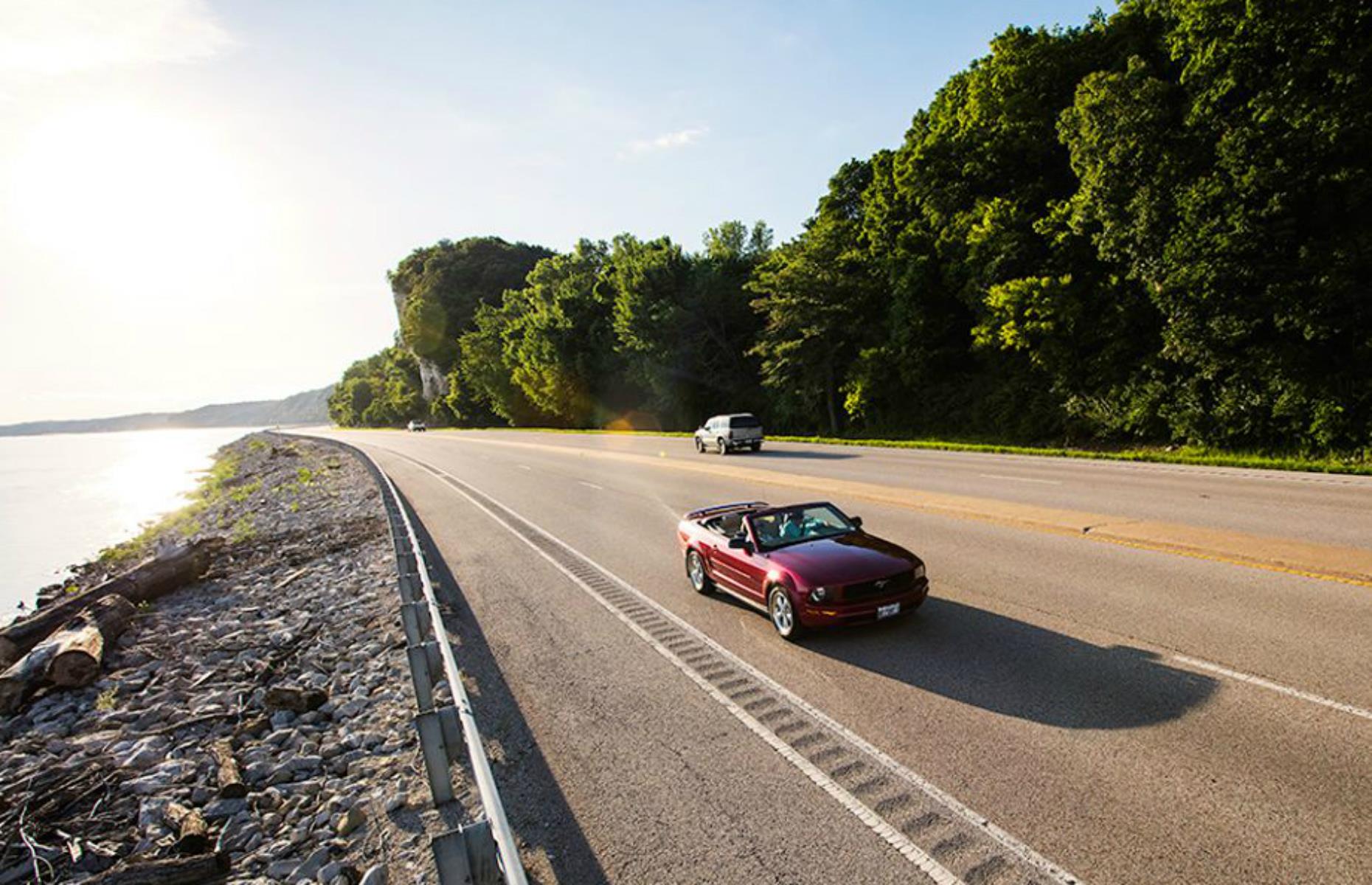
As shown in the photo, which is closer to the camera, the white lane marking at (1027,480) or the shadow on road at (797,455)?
the white lane marking at (1027,480)

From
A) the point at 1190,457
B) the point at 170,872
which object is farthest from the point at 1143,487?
the point at 170,872

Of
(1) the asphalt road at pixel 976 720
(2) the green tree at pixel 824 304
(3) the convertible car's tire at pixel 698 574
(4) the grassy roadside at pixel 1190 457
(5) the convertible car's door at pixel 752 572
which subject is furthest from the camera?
(2) the green tree at pixel 824 304

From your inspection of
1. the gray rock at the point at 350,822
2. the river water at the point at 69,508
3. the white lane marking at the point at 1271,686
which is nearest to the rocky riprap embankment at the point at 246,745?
the gray rock at the point at 350,822

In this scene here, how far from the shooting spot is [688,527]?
32.4ft

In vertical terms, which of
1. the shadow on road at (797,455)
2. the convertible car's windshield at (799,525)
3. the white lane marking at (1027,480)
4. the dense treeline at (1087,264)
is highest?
the dense treeline at (1087,264)

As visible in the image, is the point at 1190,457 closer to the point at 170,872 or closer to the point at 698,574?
the point at 698,574

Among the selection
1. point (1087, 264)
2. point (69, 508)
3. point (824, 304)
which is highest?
point (824, 304)

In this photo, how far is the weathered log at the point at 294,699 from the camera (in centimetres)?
717

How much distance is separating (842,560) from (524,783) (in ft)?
13.4

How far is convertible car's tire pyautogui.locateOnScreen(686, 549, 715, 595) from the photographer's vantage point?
9.27 metres

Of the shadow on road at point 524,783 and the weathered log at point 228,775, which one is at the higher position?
the shadow on road at point 524,783

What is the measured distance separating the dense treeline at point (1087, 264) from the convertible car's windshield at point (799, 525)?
1866 centimetres

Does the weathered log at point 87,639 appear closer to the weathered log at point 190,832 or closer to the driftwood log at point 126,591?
the driftwood log at point 126,591

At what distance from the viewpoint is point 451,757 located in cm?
512
